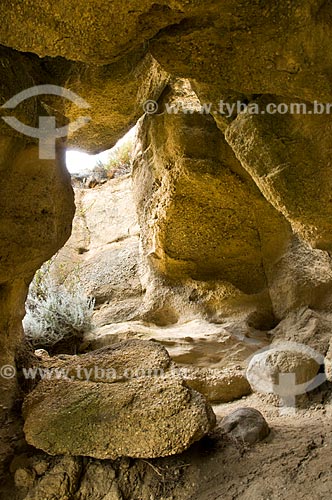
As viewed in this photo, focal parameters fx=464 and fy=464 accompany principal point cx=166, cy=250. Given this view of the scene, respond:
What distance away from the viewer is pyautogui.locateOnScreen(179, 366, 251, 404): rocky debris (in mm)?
3289

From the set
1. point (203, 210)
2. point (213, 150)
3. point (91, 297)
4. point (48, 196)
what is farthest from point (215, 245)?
point (48, 196)

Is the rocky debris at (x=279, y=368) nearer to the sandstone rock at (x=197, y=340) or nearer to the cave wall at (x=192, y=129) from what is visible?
the sandstone rock at (x=197, y=340)

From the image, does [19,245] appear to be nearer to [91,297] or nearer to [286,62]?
[286,62]

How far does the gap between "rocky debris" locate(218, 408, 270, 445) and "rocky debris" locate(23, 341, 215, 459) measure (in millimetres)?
241

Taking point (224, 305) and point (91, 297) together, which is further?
point (91, 297)

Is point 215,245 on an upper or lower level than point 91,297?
upper

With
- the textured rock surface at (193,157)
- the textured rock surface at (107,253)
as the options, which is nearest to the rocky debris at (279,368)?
the textured rock surface at (193,157)

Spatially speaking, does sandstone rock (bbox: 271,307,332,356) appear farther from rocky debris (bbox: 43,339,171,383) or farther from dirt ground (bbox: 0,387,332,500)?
rocky debris (bbox: 43,339,171,383)

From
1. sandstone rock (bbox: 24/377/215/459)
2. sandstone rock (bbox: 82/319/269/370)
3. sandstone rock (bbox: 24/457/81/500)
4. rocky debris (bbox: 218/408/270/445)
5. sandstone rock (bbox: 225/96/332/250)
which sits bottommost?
sandstone rock (bbox: 24/457/81/500)

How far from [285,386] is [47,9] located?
8.11 ft

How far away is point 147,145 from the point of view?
14.5 ft

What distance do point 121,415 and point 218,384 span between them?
3.97 feet

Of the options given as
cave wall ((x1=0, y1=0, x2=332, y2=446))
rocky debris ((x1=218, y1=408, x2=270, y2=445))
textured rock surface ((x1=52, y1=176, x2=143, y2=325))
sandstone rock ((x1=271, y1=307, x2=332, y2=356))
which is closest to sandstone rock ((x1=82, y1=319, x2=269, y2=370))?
sandstone rock ((x1=271, y1=307, x2=332, y2=356))

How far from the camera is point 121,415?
2283 mm
